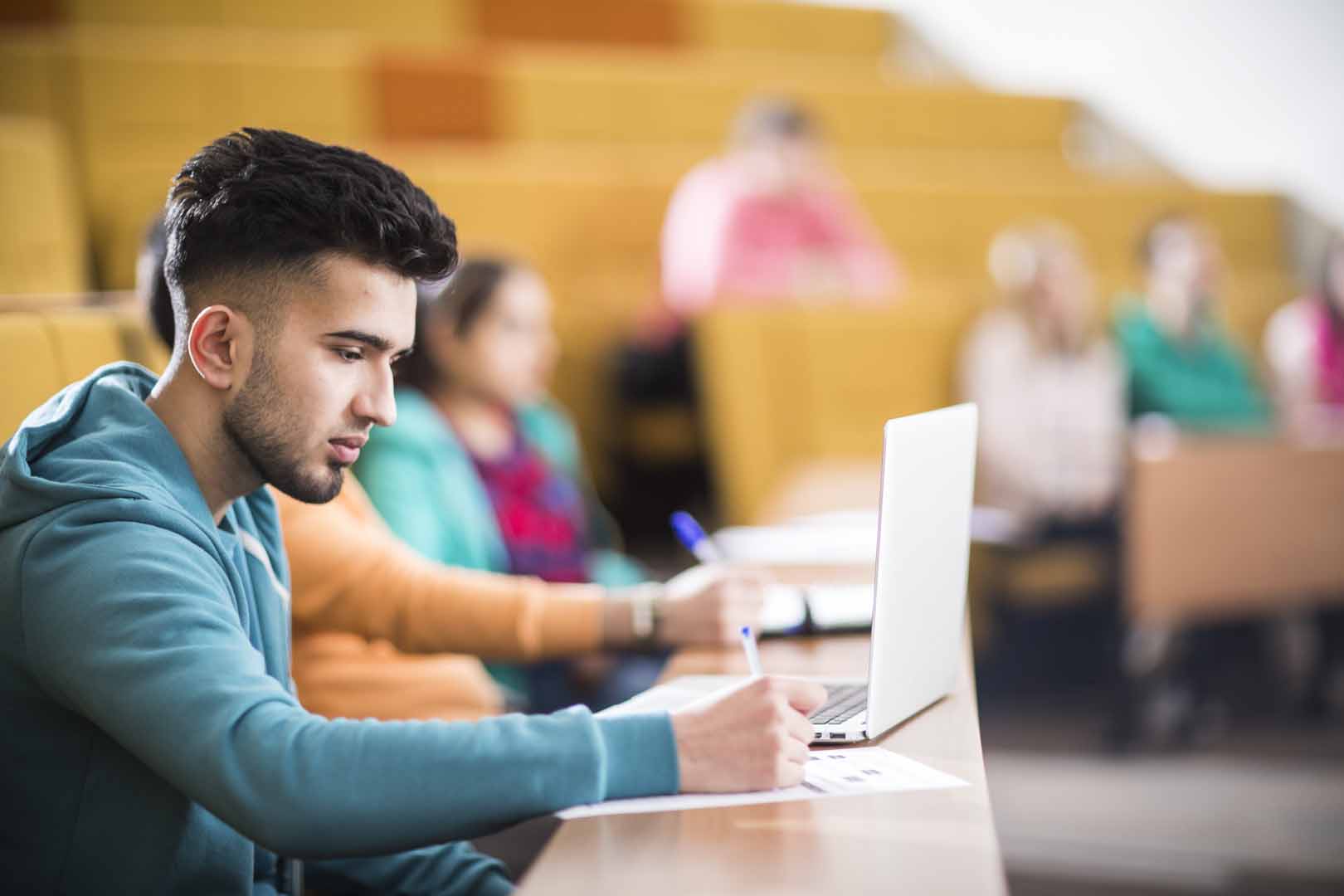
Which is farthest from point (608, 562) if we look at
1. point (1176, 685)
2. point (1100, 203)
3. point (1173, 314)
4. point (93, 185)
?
point (1100, 203)

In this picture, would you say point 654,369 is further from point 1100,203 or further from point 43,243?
point 1100,203

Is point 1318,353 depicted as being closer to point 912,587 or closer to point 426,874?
point 912,587

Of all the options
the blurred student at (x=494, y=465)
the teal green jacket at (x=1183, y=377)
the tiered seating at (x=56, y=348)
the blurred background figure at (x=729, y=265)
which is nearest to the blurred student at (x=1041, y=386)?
the teal green jacket at (x=1183, y=377)

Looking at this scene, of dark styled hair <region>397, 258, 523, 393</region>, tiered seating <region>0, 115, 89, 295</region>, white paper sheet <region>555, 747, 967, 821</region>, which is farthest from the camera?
tiered seating <region>0, 115, 89, 295</region>

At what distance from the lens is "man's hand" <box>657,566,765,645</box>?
4.06 feet

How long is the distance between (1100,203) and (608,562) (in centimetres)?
280

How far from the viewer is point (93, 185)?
299cm

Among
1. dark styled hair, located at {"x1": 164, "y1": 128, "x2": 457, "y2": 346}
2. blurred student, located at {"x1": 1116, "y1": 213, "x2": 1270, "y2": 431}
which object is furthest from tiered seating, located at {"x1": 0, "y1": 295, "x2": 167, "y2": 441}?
blurred student, located at {"x1": 1116, "y1": 213, "x2": 1270, "y2": 431}

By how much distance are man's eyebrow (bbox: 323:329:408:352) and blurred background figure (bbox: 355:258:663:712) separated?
784 mm

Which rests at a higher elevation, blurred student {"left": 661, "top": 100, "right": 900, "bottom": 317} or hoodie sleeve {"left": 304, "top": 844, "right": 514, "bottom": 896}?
blurred student {"left": 661, "top": 100, "right": 900, "bottom": 317}

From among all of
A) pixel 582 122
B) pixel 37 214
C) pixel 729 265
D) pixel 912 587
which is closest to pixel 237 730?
pixel 912 587

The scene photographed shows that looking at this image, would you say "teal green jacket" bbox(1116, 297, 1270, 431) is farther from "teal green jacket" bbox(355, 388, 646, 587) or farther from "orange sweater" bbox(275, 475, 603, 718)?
"orange sweater" bbox(275, 475, 603, 718)

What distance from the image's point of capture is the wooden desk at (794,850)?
677 mm

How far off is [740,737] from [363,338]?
0.34 meters
